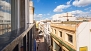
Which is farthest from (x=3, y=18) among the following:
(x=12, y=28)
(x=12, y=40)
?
(x=12, y=40)

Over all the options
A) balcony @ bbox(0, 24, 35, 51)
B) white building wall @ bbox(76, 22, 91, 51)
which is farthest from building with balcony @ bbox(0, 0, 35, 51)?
white building wall @ bbox(76, 22, 91, 51)

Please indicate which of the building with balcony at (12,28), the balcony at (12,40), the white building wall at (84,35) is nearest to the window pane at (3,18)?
the building with balcony at (12,28)

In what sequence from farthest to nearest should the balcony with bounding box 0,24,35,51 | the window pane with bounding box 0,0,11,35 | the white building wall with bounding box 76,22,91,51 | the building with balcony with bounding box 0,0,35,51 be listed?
the white building wall with bounding box 76,22,91,51
the window pane with bounding box 0,0,11,35
the building with balcony with bounding box 0,0,35,51
the balcony with bounding box 0,24,35,51

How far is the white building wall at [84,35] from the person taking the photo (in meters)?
5.30

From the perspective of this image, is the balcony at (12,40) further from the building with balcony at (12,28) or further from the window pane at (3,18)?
the window pane at (3,18)

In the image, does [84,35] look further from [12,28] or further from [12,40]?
[12,40]

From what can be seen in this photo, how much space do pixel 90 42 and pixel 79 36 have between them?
86 cm

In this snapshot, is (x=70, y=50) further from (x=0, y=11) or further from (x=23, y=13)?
(x=0, y=11)

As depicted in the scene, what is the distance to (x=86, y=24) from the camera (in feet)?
17.8

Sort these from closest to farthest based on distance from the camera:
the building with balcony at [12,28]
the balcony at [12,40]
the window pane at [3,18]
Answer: the balcony at [12,40], the building with balcony at [12,28], the window pane at [3,18]

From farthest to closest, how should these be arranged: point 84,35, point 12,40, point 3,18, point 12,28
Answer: point 84,35 < point 12,28 < point 3,18 < point 12,40

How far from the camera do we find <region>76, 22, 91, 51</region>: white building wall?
5.30 meters

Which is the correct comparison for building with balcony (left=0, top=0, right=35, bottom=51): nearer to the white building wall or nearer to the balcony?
the balcony

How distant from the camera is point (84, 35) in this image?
5.47m
